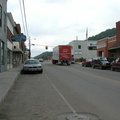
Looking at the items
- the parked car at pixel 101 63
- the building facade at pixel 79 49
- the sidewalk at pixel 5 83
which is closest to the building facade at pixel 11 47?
the sidewalk at pixel 5 83

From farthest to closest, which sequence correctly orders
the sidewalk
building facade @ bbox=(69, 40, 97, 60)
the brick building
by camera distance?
1. building facade @ bbox=(69, 40, 97, 60)
2. the brick building
3. the sidewalk

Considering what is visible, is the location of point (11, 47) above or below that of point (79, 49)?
below

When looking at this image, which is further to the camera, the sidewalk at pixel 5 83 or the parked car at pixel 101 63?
the parked car at pixel 101 63

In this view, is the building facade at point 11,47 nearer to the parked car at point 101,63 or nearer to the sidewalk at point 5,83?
the sidewalk at point 5,83

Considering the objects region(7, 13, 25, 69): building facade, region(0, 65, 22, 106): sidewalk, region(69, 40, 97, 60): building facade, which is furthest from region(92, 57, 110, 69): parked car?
region(69, 40, 97, 60): building facade

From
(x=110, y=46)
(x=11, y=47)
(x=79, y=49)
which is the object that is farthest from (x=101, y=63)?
(x=79, y=49)

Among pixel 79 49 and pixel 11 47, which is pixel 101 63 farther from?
pixel 79 49

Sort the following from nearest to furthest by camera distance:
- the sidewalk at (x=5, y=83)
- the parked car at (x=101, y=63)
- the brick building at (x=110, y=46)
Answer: the sidewalk at (x=5, y=83) < the parked car at (x=101, y=63) < the brick building at (x=110, y=46)

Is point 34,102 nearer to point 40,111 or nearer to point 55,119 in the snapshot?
point 40,111

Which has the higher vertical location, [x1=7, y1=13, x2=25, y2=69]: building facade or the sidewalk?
[x1=7, y1=13, x2=25, y2=69]: building facade

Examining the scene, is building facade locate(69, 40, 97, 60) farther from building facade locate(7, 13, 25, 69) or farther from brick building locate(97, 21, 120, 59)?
building facade locate(7, 13, 25, 69)

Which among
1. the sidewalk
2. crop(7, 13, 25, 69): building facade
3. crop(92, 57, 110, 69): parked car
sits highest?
crop(7, 13, 25, 69): building facade

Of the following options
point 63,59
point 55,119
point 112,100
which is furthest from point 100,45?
point 55,119

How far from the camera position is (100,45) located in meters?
43.5
